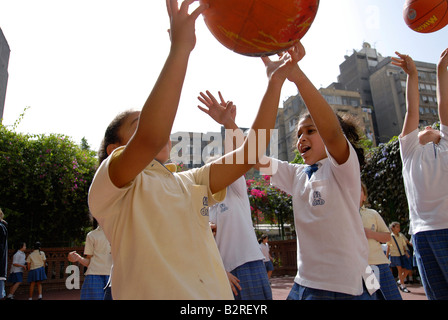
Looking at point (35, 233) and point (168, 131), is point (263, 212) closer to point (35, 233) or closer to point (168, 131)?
point (35, 233)

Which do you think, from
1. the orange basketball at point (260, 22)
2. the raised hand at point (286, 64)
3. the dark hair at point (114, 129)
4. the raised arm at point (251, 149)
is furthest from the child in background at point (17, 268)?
the orange basketball at point (260, 22)

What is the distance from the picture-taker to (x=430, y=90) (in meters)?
50.4

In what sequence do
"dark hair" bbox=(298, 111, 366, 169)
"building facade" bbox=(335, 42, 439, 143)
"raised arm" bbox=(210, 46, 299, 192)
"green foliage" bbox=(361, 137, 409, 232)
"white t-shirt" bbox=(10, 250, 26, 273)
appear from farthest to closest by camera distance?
"building facade" bbox=(335, 42, 439, 143) < "white t-shirt" bbox=(10, 250, 26, 273) < "green foliage" bbox=(361, 137, 409, 232) < "dark hair" bbox=(298, 111, 366, 169) < "raised arm" bbox=(210, 46, 299, 192)

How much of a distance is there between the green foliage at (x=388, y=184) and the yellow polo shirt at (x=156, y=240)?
8739mm

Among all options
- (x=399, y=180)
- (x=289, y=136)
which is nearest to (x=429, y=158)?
(x=399, y=180)

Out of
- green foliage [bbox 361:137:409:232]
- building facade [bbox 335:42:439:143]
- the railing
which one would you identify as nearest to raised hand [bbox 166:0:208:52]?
green foliage [bbox 361:137:409:232]

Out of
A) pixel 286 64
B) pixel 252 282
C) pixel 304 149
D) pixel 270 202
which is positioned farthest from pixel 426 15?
pixel 270 202

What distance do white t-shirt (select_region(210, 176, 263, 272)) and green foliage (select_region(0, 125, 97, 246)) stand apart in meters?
10.9

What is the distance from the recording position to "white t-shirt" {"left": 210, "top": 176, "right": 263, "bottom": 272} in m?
3.31

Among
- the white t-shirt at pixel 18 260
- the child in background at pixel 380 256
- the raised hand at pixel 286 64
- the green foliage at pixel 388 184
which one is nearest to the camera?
the raised hand at pixel 286 64

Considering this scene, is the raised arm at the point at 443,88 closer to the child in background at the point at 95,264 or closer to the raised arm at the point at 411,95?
the raised arm at the point at 411,95

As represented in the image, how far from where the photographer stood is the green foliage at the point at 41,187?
40.4 ft

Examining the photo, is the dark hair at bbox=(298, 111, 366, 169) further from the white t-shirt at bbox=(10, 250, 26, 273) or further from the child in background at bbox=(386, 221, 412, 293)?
the white t-shirt at bbox=(10, 250, 26, 273)
